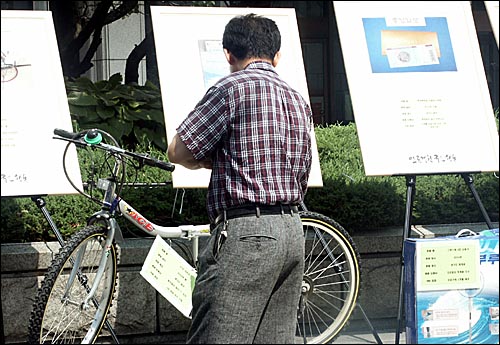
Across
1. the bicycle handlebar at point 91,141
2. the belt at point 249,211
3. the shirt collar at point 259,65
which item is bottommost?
the belt at point 249,211

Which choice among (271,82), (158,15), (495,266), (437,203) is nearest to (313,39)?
(437,203)

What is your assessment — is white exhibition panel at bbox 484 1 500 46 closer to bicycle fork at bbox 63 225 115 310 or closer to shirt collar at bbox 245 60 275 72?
shirt collar at bbox 245 60 275 72

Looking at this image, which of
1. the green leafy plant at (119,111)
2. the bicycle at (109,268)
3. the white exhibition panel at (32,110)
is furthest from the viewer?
the green leafy plant at (119,111)

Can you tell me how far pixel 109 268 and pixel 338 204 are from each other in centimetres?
185

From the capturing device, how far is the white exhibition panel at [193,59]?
5184mm

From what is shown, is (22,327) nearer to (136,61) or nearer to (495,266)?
(495,266)

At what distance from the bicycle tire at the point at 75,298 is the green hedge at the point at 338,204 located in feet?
1.51

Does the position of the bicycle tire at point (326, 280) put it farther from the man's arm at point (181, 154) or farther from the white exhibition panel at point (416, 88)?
the man's arm at point (181, 154)

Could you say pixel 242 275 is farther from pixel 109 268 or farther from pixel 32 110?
A: pixel 32 110

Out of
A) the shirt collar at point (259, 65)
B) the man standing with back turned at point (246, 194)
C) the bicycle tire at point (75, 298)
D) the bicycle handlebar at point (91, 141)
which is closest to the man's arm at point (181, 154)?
the man standing with back turned at point (246, 194)

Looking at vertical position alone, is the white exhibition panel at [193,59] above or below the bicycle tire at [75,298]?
above

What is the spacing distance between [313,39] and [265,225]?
8393 millimetres

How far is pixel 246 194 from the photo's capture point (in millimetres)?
3648

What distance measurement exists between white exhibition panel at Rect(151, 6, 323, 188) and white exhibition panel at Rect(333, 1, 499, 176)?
0.42m
